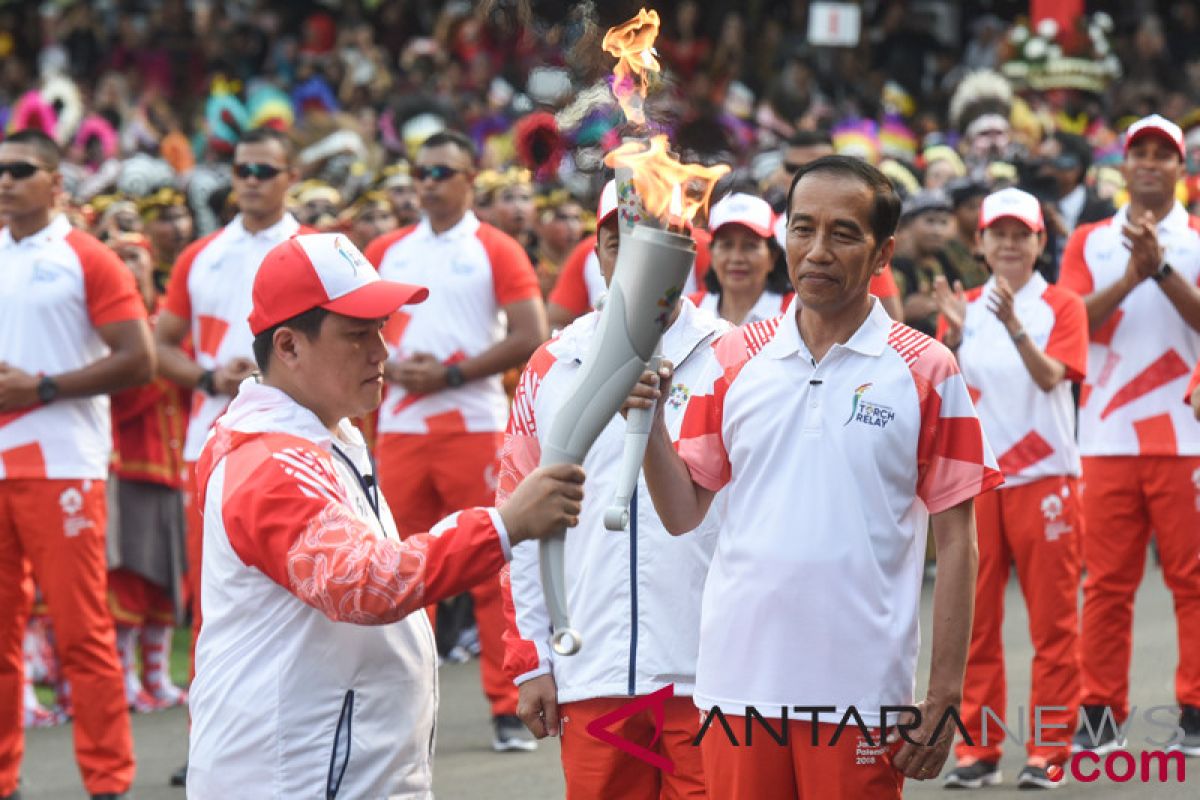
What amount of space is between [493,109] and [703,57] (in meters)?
3.00

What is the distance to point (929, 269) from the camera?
1027 centimetres

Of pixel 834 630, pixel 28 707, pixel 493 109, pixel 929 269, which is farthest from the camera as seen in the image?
pixel 493 109

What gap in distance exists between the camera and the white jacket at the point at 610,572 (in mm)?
4410

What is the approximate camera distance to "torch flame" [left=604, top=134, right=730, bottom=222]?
11.0 feet

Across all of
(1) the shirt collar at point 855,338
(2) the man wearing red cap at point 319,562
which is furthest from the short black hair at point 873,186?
(2) the man wearing red cap at point 319,562

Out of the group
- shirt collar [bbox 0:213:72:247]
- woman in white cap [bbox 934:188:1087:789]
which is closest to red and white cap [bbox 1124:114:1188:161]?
woman in white cap [bbox 934:188:1087:789]

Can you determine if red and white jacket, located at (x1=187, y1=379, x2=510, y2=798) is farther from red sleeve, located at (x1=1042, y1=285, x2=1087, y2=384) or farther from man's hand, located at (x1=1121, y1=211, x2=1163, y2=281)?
man's hand, located at (x1=1121, y1=211, x2=1163, y2=281)

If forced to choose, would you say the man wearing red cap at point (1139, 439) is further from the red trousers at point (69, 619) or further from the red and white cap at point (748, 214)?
the red trousers at point (69, 619)

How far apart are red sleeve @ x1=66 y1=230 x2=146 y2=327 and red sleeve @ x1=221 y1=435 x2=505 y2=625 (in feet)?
11.8

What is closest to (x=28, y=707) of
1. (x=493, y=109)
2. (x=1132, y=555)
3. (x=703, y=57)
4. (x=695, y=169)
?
(x=1132, y=555)

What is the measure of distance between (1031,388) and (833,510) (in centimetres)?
A: 314

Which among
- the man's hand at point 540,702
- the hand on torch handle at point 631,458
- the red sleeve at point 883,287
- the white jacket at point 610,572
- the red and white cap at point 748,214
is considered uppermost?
the red and white cap at point 748,214

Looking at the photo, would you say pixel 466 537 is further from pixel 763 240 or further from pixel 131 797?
pixel 131 797

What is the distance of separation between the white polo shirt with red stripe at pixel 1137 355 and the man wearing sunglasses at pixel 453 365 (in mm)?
2222
